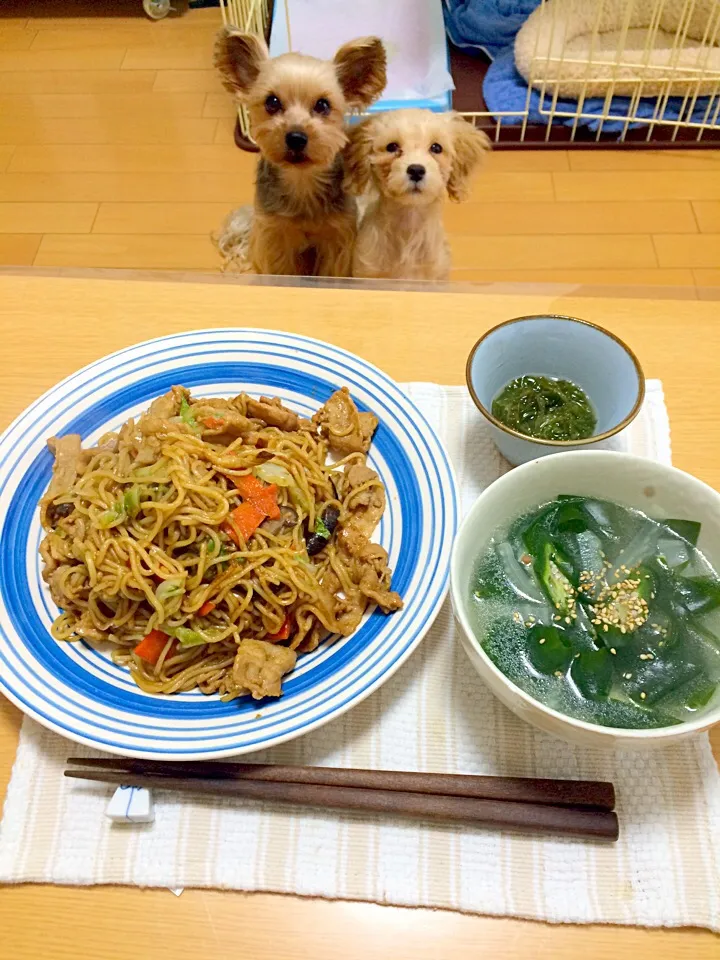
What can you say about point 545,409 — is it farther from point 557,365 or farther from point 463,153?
point 463,153

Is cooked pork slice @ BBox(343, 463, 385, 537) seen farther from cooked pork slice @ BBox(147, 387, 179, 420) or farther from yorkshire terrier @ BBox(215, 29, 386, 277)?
yorkshire terrier @ BBox(215, 29, 386, 277)

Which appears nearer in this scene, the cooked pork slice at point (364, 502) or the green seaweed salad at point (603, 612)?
the green seaweed salad at point (603, 612)

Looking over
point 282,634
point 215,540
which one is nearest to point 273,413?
point 215,540

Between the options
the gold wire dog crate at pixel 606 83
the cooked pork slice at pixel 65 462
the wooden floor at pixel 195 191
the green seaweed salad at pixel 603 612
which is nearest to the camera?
the green seaweed salad at pixel 603 612

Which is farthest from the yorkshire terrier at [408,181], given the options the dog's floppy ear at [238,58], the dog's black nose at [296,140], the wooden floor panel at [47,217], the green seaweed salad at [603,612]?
the wooden floor panel at [47,217]

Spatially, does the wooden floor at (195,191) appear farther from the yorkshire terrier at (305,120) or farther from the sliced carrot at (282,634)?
the sliced carrot at (282,634)

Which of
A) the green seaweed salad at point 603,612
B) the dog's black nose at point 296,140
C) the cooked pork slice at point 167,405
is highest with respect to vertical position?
the dog's black nose at point 296,140

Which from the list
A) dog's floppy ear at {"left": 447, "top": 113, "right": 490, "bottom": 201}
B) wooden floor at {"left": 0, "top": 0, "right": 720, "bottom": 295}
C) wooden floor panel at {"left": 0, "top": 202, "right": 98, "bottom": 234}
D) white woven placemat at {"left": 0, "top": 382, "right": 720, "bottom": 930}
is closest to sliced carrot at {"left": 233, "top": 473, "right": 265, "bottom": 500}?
white woven placemat at {"left": 0, "top": 382, "right": 720, "bottom": 930}
